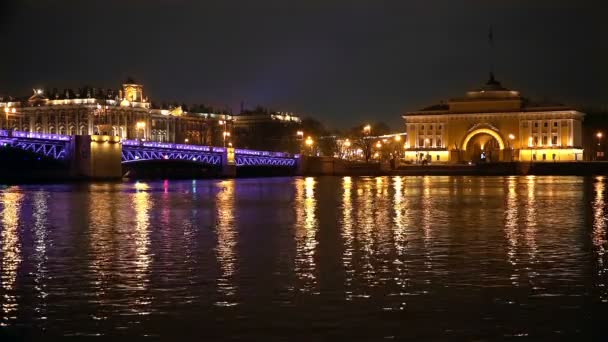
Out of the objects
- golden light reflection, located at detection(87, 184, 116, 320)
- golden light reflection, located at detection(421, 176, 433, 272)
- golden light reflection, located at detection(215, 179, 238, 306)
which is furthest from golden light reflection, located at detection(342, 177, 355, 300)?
golden light reflection, located at detection(87, 184, 116, 320)

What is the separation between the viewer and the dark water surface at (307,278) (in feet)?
45.2

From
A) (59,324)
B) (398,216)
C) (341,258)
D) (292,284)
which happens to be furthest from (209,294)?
(398,216)

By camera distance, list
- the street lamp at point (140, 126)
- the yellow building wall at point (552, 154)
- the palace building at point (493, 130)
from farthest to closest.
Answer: the street lamp at point (140, 126) → the palace building at point (493, 130) → the yellow building wall at point (552, 154)

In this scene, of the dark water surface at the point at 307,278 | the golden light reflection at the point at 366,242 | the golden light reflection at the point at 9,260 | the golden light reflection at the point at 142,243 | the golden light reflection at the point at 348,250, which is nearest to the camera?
the dark water surface at the point at 307,278

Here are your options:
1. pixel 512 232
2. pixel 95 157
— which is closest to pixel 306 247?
pixel 512 232

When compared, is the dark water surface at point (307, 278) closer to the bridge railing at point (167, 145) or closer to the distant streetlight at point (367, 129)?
the bridge railing at point (167, 145)

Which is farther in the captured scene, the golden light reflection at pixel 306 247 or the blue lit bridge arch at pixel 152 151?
the blue lit bridge arch at pixel 152 151

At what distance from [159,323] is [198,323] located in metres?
0.57

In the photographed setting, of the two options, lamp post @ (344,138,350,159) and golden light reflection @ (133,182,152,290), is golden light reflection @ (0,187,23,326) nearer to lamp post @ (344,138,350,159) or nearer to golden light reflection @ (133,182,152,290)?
golden light reflection @ (133,182,152,290)

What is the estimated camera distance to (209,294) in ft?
53.1

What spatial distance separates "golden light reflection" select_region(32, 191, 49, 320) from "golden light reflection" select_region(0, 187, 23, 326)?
37 cm

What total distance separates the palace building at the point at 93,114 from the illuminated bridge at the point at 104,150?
43.4m

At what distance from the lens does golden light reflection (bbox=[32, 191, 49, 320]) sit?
15.4 meters

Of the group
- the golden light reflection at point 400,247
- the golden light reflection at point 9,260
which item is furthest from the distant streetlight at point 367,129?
the golden light reflection at point 9,260
